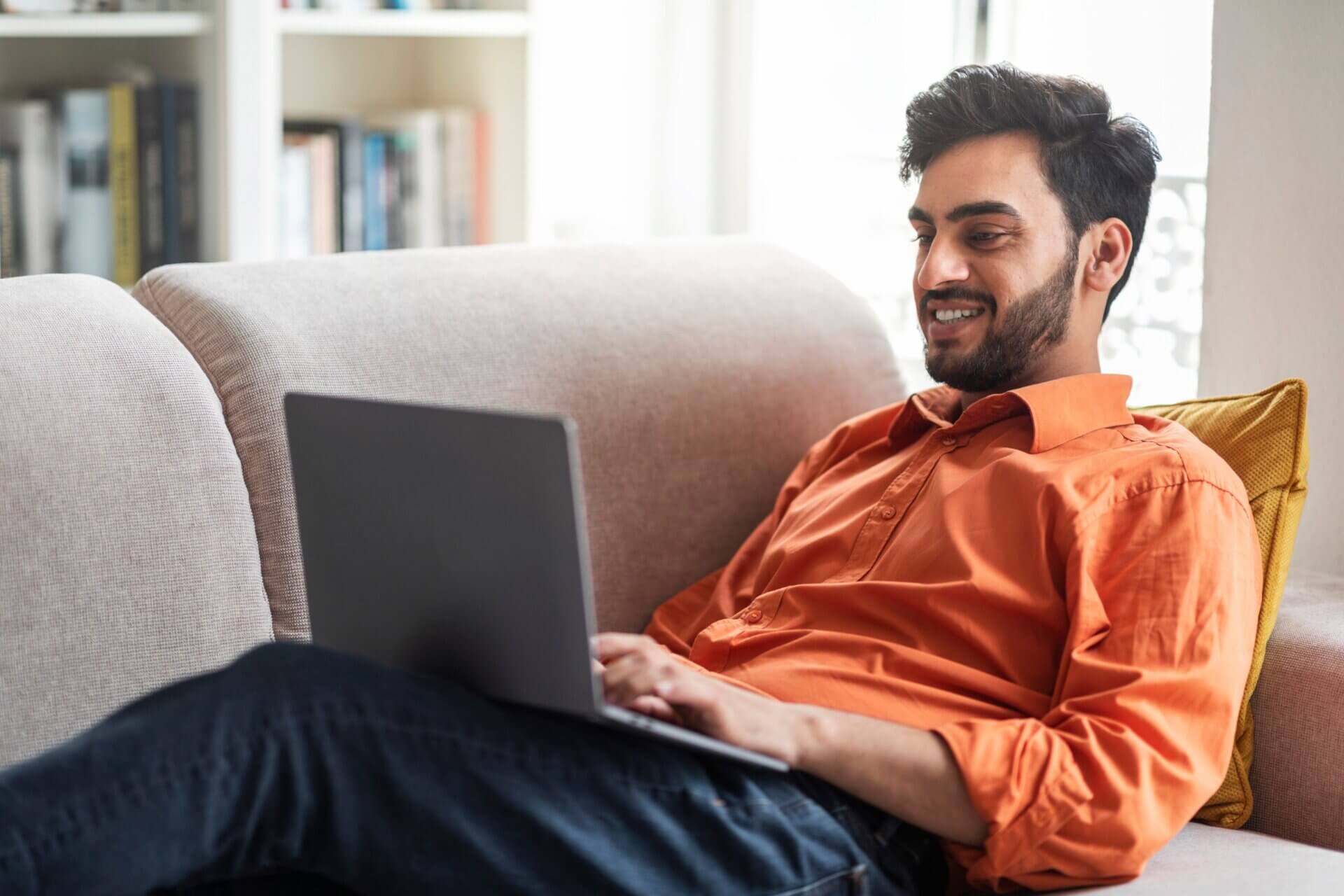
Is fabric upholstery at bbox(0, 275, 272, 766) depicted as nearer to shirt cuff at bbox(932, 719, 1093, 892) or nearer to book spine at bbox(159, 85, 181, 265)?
shirt cuff at bbox(932, 719, 1093, 892)

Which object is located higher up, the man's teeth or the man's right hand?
the man's teeth

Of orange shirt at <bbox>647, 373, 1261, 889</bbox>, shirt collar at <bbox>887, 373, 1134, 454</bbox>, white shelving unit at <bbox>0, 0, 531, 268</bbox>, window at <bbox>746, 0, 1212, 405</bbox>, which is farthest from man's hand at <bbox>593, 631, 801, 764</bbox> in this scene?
white shelving unit at <bbox>0, 0, 531, 268</bbox>

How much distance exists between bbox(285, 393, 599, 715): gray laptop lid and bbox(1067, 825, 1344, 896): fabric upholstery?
1.54 ft

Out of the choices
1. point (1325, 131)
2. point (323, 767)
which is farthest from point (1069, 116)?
point (323, 767)

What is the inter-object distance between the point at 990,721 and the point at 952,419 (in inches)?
18.6

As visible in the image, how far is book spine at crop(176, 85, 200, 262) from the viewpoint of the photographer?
235cm

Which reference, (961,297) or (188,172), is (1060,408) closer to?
(961,297)

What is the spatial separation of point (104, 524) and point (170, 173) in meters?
1.16

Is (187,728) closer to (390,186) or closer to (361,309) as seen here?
(361,309)

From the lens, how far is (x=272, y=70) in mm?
2322

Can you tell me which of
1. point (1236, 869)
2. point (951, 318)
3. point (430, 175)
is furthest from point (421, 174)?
point (1236, 869)

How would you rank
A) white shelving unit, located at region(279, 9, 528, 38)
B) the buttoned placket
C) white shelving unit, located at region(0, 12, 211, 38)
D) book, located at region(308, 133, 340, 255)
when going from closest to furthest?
the buttoned placket
white shelving unit, located at region(0, 12, 211, 38)
white shelving unit, located at region(279, 9, 528, 38)
book, located at region(308, 133, 340, 255)

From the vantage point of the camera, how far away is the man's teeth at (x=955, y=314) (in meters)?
1.46

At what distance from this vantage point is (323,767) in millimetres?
1042
